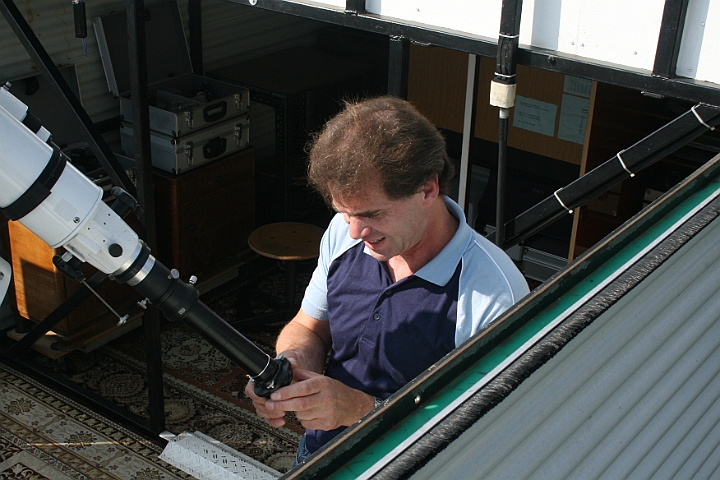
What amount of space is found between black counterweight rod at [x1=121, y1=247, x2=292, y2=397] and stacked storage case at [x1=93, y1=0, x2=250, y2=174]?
3434mm

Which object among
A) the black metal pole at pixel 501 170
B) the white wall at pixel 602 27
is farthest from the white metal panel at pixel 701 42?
the black metal pole at pixel 501 170

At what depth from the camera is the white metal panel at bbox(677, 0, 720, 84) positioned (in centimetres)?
253

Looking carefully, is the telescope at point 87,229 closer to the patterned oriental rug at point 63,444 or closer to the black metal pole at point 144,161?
the black metal pole at point 144,161

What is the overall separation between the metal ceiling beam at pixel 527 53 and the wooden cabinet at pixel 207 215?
2.06m

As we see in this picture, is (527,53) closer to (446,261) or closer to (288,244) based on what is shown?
(446,261)

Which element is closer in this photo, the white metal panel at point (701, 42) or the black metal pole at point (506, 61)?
the white metal panel at point (701, 42)

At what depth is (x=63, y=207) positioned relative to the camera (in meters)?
1.96

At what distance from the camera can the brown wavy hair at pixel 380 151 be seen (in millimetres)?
1816

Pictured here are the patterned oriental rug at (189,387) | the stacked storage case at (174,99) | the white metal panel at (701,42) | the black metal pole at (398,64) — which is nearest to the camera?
the white metal panel at (701,42)

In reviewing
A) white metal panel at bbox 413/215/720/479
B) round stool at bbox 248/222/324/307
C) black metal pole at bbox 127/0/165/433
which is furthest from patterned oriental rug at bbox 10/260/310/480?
white metal panel at bbox 413/215/720/479

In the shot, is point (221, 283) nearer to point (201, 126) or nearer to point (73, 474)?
point (201, 126)

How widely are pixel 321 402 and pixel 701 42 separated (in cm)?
171

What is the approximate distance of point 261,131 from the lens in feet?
22.4

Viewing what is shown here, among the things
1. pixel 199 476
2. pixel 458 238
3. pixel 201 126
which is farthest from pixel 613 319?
pixel 201 126
